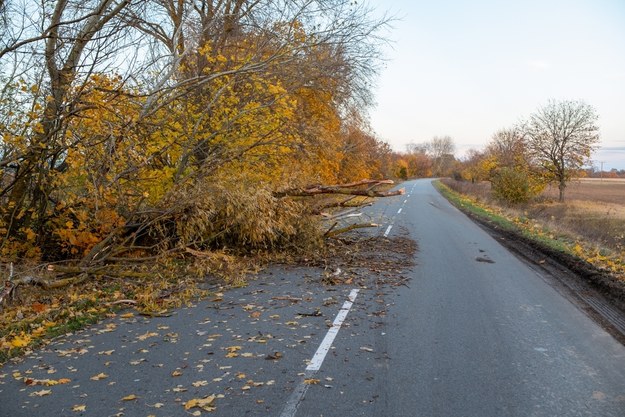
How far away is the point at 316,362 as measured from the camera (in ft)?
15.9

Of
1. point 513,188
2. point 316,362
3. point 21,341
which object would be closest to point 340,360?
point 316,362

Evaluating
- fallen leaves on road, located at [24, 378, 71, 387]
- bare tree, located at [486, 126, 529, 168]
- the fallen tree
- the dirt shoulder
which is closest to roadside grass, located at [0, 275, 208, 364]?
the fallen tree

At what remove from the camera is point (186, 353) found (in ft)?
16.9

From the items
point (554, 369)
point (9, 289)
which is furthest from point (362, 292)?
point (9, 289)

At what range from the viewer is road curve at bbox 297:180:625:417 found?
4.00 meters

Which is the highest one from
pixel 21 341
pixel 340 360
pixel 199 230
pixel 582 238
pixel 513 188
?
pixel 199 230

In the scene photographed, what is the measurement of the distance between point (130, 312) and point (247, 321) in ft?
5.61

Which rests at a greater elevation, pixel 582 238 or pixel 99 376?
pixel 99 376

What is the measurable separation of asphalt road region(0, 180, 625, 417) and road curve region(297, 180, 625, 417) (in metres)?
0.02

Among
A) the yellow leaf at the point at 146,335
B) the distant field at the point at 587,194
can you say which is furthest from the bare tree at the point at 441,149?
the yellow leaf at the point at 146,335

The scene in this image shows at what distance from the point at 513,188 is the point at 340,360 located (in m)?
29.4

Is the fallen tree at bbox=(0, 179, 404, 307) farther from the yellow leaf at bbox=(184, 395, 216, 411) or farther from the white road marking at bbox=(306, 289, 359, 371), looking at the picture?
the yellow leaf at bbox=(184, 395, 216, 411)

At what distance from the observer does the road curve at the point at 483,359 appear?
4000 millimetres

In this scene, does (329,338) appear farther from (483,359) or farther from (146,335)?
(146,335)
